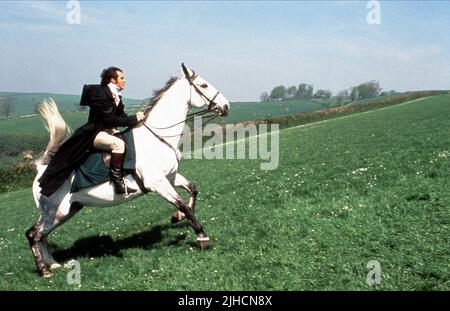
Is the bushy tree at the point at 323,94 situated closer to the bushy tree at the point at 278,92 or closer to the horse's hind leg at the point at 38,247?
the bushy tree at the point at 278,92

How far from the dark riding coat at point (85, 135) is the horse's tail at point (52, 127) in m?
0.49

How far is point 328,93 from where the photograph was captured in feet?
491

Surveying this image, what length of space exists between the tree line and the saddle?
428 ft

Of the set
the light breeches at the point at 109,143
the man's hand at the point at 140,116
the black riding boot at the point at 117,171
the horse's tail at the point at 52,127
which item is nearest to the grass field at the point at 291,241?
the black riding boot at the point at 117,171

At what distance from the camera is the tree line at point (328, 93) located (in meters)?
145

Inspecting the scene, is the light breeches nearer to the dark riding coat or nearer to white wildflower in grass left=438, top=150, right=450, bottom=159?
the dark riding coat

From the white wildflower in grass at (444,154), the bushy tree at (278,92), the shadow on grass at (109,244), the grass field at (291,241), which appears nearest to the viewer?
the grass field at (291,241)

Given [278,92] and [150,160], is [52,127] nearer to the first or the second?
[150,160]

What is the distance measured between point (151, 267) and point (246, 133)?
2251 inches

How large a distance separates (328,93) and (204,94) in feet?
478

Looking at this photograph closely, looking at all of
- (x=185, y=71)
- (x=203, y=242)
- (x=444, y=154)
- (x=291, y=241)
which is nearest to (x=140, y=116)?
(x=185, y=71)

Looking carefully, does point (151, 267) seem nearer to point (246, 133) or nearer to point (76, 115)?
point (246, 133)

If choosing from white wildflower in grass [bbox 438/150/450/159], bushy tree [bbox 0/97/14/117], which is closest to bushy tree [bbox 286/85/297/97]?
bushy tree [bbox 0/97/14/117]

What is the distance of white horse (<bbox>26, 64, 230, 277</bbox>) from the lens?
29.2ft
